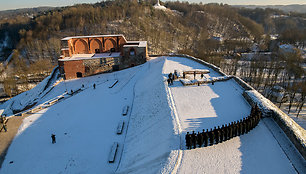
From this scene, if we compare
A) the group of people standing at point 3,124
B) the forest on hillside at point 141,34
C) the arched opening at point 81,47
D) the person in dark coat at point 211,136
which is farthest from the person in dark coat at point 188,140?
the forest on hillside at point 141,34

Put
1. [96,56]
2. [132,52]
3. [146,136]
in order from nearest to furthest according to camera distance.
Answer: [146,136] → [132,52] → [96,56]

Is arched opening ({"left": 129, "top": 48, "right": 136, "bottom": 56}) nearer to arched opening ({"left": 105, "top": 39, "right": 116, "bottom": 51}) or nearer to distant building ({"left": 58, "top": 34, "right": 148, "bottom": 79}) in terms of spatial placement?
distant building ({"left": 58, "top": 34, "right": 148, "bottom": 79})

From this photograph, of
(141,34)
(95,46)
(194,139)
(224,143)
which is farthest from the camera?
(141,34)

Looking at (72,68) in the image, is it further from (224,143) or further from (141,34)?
(141,34)

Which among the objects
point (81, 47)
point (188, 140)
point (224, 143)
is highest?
point (81, 47)

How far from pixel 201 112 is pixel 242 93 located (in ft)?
13.6

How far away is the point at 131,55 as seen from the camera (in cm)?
2725

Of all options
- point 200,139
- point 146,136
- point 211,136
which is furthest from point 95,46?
point 211,136

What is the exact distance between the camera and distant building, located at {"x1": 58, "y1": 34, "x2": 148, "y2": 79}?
2564 centimetres

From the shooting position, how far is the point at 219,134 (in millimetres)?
8969

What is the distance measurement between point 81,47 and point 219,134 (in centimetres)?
2589

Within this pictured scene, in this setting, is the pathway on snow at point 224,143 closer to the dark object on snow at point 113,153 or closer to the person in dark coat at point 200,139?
the person in dark coat at point 200,139

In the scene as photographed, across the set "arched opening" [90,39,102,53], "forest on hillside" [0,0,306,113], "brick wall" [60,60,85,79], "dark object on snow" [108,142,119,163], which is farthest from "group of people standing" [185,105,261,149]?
"forest on hillside" [0,0,306,113]

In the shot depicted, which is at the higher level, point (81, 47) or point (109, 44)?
point (109, 44)
